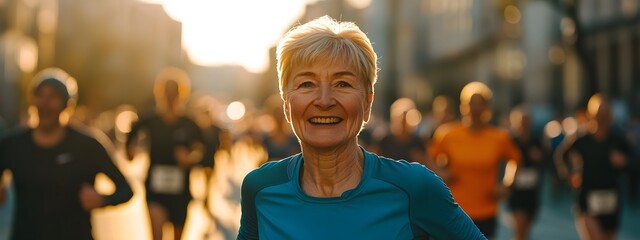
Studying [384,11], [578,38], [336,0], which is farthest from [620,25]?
[336,0]

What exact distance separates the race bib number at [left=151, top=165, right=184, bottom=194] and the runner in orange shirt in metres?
2.14

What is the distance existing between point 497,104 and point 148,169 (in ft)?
126

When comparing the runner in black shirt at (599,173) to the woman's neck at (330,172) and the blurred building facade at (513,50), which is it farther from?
the woman's neck at (330,172)

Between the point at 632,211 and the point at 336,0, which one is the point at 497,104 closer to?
the point at 632,211

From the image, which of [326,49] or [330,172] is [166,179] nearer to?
[330,172]

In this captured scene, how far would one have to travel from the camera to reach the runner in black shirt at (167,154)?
8422mm

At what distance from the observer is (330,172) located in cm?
276

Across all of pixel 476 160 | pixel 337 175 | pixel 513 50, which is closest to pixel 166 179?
pixel 476 160

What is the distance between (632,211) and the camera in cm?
1770

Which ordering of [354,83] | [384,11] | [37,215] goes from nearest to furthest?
[354,83] → [37,215] → [384,11]

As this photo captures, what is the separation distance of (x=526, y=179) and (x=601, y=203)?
75.8 inches

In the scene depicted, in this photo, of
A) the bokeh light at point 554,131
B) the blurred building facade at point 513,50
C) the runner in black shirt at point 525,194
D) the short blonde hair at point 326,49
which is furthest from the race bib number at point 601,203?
the bokeh light at point 554,131

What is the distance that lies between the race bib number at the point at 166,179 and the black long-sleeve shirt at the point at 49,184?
11.3ft

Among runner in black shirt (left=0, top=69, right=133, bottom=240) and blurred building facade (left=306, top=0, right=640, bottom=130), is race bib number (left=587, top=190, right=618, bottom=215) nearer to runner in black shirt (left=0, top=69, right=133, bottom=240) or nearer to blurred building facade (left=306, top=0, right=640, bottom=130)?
runner in black shirt (left=0, top=69, right=133, bottom=240)
